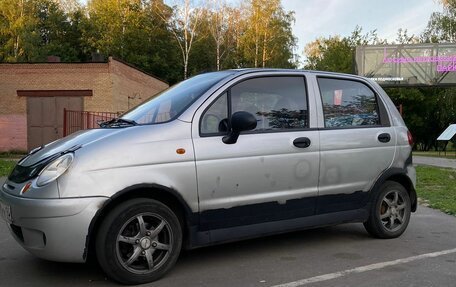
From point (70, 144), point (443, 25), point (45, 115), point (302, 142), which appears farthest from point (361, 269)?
point (443, 25)

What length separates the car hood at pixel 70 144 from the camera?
13.6 feet

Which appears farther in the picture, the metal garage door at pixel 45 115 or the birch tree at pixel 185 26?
the birch tree at pixel 185 26

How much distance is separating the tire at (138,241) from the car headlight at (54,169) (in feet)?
1.75

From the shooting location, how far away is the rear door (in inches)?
203

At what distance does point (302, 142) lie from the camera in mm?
4965

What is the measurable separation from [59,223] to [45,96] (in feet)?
74.0

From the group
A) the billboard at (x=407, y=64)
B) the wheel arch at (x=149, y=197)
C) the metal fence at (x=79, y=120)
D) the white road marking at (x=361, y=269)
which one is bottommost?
the white road marking at (x=361, y=269)

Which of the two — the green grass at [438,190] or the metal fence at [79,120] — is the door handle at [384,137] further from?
the metal fence at [79,120]

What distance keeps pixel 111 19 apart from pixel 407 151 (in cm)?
4742

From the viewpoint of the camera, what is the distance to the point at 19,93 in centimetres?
2481

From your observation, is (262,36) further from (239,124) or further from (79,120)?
(239,124)

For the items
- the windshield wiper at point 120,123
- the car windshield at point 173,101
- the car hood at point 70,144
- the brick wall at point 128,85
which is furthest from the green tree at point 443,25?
the car hood at point 70,144

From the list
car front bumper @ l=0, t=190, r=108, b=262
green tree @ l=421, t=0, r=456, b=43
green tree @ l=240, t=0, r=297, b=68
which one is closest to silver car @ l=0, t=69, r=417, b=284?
car front bumper @ l=0, t=190, r=108, b=262

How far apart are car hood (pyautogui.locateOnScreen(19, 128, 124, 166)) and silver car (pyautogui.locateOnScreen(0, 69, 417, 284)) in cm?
2
